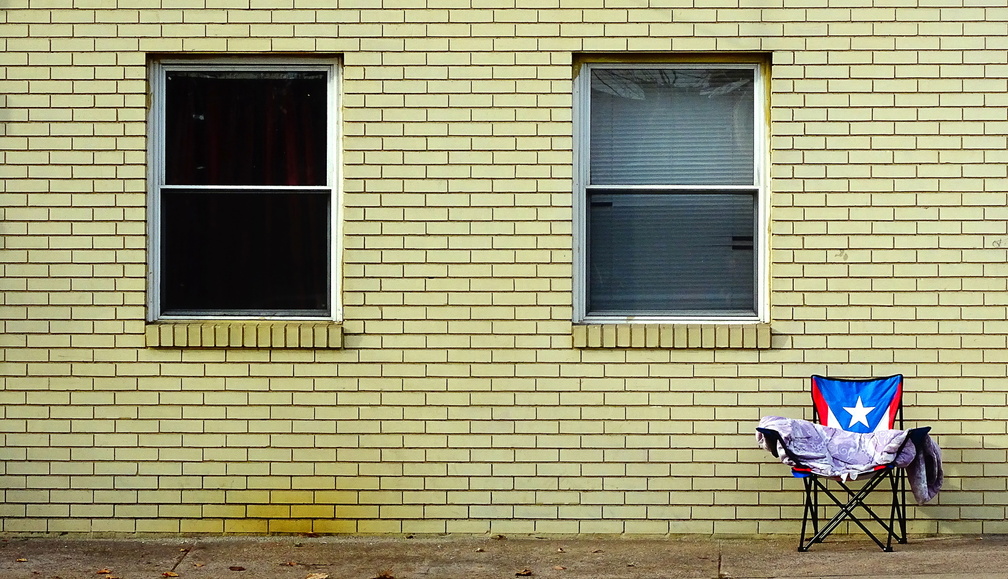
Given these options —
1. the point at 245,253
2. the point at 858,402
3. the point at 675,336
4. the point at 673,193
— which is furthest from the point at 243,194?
the point at 858,402

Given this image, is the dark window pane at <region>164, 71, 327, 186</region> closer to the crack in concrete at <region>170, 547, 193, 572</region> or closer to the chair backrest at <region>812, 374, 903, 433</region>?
the crack in concrete at <region>170, 547, 193, 572</region>

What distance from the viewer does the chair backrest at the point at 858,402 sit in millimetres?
6688

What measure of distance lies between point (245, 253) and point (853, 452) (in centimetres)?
346

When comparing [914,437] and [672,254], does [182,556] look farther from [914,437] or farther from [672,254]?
[914,437]

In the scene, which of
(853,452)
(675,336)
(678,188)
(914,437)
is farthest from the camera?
(678,188)

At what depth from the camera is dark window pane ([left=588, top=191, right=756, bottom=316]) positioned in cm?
704

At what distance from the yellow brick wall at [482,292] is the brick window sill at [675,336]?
32mm

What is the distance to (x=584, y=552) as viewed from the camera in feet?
A: 21.9

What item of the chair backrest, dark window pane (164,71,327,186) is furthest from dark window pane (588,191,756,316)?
dark window pane (164,71,327,186)

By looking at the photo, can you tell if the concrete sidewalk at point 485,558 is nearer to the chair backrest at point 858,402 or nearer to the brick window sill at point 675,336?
the chair backrest at point 858,402

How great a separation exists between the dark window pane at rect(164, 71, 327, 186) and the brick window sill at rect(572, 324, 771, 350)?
1.73 meters

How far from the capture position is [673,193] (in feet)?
23.1

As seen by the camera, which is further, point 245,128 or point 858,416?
point 245,128

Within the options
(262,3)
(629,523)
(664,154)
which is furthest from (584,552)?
(262,3)
